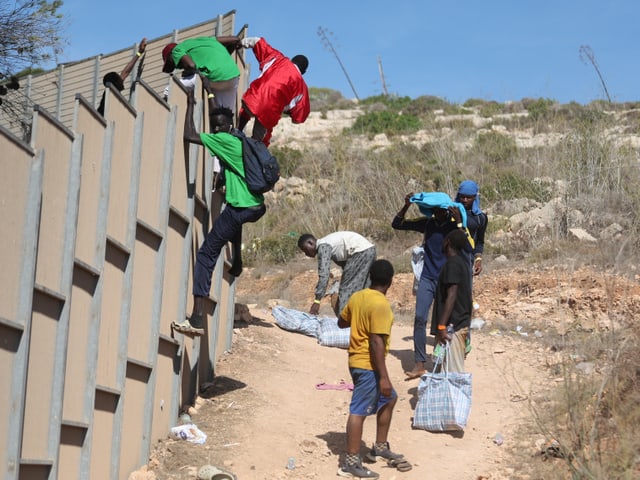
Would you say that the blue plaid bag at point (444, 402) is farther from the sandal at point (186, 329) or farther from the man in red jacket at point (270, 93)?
the man in red jacket at point (270, 93)

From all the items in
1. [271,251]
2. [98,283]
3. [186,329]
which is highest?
[271,251]

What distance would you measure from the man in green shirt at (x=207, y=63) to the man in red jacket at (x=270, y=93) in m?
0.37

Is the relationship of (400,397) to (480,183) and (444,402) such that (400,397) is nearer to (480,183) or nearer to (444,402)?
(444,402)

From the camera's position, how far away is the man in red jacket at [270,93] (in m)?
10.0

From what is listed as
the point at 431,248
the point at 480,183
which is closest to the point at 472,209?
the point at 431,248

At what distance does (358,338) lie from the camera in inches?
293

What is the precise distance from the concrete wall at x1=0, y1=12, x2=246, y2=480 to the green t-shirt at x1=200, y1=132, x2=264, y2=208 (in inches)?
11.7

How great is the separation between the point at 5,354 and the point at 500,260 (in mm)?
11025

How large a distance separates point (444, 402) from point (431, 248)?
1.79 meters

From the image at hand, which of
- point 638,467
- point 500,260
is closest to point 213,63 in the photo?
point 638,467

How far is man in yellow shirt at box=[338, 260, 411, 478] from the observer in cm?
730

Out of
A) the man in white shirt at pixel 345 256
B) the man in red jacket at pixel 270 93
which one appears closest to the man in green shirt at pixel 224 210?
the man in red jacket at pixel 270 93

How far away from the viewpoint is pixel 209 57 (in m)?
9.39

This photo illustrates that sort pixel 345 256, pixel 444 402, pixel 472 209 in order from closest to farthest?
pixel 444 402
pixel 472 209
pixel 345 256
